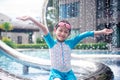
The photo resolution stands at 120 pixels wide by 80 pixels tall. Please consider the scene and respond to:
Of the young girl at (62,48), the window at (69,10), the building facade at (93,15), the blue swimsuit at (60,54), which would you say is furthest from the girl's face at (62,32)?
the window at (69,10)

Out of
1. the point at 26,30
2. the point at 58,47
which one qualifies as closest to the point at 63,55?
the point at 58,47

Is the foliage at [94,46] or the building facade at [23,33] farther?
the building facade at [23,33]

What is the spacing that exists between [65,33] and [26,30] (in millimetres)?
31615

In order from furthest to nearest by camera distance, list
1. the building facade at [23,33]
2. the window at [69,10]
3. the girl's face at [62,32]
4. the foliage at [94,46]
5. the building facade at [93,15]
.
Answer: the building facade at [23,33] → the window at [69,10] → the building facade at [93,15] → the foliage at [94,46] → the girl's face at [62,32]

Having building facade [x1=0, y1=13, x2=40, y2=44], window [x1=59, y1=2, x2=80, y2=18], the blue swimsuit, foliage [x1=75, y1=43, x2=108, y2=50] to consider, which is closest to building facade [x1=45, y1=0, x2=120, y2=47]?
window [x1=59, y1=2, x2=80, y2=18]

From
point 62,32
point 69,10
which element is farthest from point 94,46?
point 62,32

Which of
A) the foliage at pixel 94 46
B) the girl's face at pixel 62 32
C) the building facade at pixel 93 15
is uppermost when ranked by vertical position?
the girl's face at pixel 62 32

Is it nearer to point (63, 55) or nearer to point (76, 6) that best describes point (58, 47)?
point (63, 55)

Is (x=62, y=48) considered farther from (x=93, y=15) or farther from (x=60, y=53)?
(x=93, y=15)

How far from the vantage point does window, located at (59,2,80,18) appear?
26.5 m

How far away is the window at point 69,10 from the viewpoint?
2652 centimetres

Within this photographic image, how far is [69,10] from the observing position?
27109 millimetres

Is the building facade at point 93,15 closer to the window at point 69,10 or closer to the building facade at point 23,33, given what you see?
the window at point 69,10

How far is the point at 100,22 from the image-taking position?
2488cm
